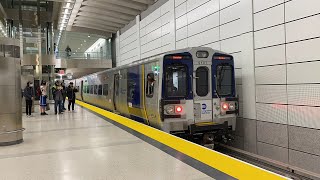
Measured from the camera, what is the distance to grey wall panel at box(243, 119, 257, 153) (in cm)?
921

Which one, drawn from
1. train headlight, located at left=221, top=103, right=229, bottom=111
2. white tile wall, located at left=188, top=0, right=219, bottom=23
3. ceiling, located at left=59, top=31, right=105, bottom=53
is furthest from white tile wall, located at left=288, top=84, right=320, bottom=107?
ceiling, located at left=59, top=31, right=105, bottom=53

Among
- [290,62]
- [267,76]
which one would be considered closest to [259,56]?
[267,76]

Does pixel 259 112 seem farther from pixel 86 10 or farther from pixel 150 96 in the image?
pixel 86 10

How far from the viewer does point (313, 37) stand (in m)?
7.10

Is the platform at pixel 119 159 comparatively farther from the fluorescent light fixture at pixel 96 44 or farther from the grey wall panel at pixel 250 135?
the fluorescent light fixture at pixel 96 44

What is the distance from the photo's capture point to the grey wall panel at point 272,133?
8.04 m

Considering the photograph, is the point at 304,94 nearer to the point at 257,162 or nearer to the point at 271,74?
the point at 271,74

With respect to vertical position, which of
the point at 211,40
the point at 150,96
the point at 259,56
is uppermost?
the point at 211,40

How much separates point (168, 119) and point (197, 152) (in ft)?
9.05

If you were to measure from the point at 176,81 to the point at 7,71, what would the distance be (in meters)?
4.33

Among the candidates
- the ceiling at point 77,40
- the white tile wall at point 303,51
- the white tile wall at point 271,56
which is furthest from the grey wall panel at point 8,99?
the ceiling at point 77,40

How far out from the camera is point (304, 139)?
7.36 m

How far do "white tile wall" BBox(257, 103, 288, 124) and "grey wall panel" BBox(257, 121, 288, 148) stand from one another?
14cm

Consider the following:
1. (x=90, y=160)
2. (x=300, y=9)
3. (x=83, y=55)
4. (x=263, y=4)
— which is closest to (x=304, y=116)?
(x=300, y=9)
